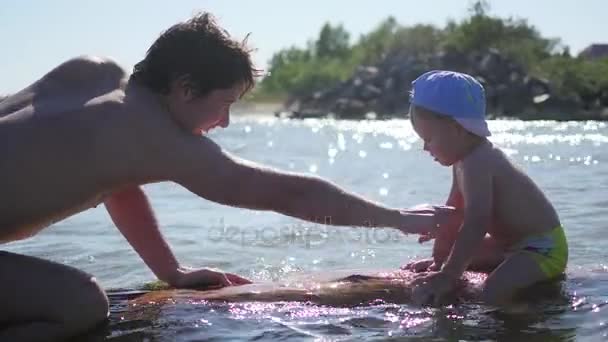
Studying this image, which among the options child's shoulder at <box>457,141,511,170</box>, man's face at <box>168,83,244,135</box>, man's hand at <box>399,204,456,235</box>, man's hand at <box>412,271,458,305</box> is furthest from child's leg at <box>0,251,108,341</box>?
child's shoulder at <box>457,141,511,170</box>

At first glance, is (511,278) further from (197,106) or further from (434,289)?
(197,106)

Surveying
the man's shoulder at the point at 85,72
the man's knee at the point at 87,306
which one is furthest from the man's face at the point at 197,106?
the man's knee at the point at 87,306

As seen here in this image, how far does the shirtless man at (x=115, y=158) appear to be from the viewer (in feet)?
11.0

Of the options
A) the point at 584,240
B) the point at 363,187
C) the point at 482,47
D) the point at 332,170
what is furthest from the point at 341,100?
the point at 584,240

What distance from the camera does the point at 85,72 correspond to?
3680mm

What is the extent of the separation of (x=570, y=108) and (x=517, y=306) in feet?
155

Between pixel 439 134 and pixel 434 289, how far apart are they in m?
0.80

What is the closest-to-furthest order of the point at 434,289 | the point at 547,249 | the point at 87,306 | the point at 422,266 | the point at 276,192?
the point at 87,306 → the point at 276,192 → the point at 434,289 → the point at 547,249 → the point at 422,266

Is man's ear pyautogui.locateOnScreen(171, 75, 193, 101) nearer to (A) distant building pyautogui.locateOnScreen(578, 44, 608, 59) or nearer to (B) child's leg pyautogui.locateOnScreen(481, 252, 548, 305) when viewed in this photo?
(B) child's leg pyautogui.locateOnScreen(481, 252, 548, 305)

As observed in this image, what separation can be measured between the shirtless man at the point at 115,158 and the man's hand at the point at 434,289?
1.41ft

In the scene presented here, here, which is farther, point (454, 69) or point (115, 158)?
point (454, 69)

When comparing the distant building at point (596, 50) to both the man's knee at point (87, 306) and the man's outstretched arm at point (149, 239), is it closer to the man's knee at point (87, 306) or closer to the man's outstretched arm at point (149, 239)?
the man's outstretched arm at point (149, 239)

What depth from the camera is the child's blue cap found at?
4.28 m

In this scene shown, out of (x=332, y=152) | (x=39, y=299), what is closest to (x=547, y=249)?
(x=39, y=299)
